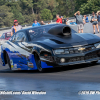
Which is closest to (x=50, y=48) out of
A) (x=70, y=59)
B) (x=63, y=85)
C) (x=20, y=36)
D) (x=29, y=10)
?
(x=70, y=59)

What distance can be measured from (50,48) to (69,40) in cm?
67

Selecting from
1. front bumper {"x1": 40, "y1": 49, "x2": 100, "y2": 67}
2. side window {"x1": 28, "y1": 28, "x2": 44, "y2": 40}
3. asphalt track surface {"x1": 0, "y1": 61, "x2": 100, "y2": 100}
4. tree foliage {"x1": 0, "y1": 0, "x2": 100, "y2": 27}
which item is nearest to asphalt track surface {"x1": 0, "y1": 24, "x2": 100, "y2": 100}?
asphalt track surface {"x1": 0, "y1": 61, "x2": 100, "y2": 100}

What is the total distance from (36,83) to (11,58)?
3095mm

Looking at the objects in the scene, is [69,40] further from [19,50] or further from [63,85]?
[63,85]

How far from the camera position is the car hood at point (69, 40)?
8.64 metres

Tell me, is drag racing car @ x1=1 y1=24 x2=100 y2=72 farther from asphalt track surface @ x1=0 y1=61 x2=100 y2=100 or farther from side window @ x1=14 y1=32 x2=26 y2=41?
asphalt track surface @ x1=0 y1=61 x2=100 y2=100

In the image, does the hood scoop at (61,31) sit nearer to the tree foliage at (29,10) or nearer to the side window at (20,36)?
the side window at (20,36)

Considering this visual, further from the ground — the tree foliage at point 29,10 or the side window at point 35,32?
the side window at point 35,32

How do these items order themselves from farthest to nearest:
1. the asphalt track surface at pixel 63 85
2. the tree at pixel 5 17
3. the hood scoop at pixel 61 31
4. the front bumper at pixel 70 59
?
the tree at pixel 5 17, the hood scoop at pixel 61 31, the front bumper at pixel 70 59, the asphalt track surface at pixel 63 85

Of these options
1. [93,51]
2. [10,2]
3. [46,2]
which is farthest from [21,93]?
[46,2]

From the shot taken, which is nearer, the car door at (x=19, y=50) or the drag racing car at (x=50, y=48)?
the drag racing car at (x=50, y=48)

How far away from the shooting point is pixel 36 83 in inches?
285

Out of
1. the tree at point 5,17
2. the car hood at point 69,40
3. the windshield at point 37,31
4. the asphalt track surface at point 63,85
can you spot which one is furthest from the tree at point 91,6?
the asphalt track surface at point 63,85

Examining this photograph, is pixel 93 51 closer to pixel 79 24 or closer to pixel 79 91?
pixel 79 91
